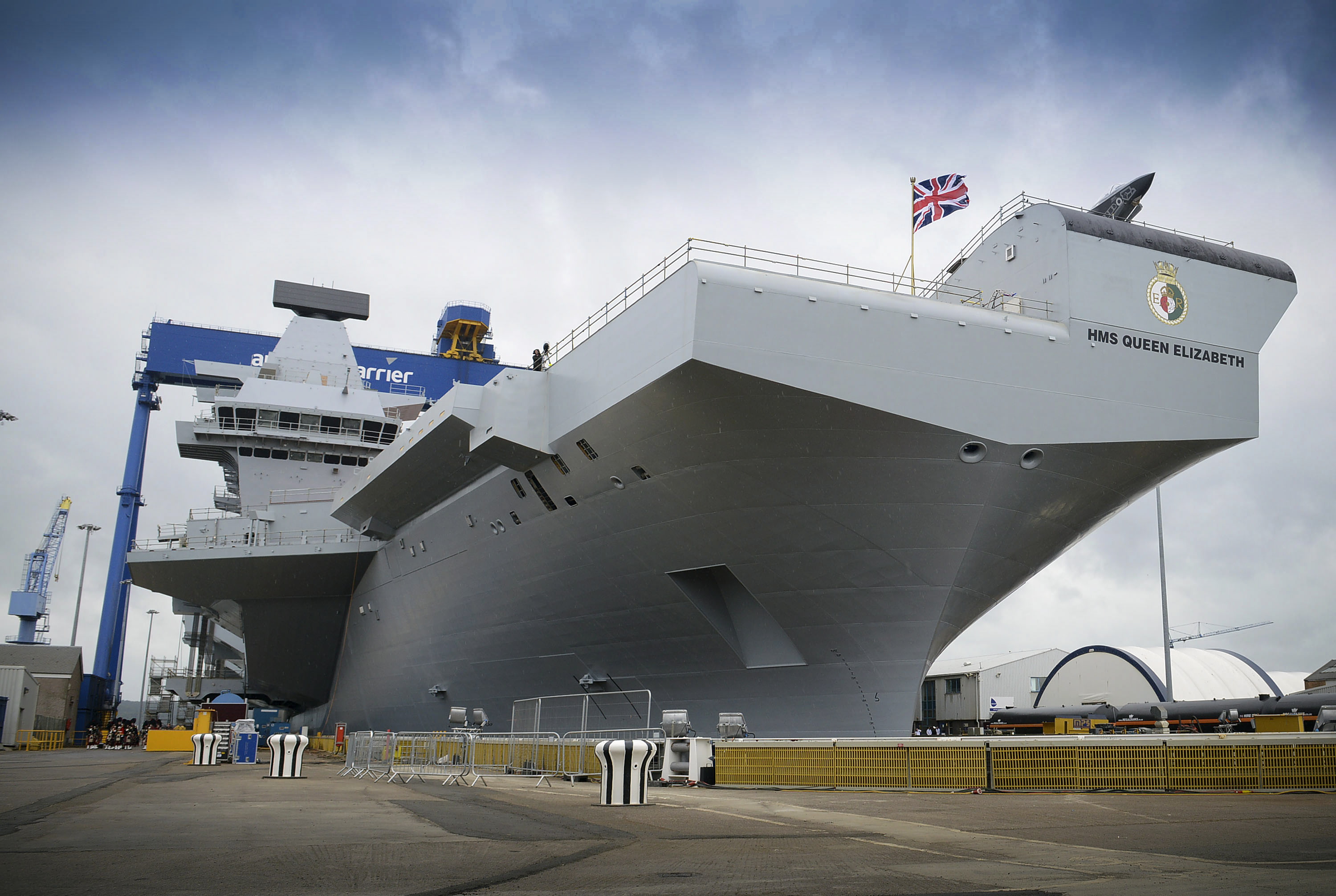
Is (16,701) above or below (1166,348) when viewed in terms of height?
below

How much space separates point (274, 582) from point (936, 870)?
25.6 meters

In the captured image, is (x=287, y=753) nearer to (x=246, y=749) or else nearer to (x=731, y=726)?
(x=731, y=726)

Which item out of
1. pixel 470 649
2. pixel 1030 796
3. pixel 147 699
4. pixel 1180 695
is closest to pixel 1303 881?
pixel 1030 796

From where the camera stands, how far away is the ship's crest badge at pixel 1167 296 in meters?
14.1

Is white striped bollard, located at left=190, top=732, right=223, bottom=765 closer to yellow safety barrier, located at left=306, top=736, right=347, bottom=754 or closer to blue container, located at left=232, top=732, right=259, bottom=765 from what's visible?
blue container, located at left=232, top=732, right=259, bottom=765

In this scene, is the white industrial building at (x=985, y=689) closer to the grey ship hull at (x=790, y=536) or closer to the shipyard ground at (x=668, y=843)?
the grey ship hull at (x=790, y=536)

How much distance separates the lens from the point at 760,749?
1234 cm

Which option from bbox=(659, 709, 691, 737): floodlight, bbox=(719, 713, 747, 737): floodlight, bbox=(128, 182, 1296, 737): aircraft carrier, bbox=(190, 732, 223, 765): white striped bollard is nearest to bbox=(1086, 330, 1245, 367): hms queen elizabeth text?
bbox=(128, 182, 1296, 737): aircraft carrier

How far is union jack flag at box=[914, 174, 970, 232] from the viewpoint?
15430 mm

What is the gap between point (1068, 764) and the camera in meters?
10.6

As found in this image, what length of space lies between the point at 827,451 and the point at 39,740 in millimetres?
36113

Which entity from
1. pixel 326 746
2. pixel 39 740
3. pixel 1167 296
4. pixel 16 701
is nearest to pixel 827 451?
pixel 1167 296

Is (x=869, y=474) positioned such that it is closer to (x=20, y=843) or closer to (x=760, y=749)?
(x=760, y=749)

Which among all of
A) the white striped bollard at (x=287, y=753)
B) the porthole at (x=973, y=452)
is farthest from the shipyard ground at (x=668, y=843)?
the porthole at (x=973, y=452)
